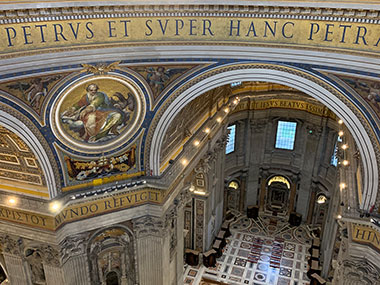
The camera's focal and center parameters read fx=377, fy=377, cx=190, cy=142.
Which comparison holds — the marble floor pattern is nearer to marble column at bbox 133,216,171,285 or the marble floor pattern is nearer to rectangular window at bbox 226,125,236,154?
rectangular window at bbox 226,125,236,154

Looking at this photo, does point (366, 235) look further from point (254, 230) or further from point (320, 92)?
point (254, 230)

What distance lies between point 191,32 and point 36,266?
30.6 feet

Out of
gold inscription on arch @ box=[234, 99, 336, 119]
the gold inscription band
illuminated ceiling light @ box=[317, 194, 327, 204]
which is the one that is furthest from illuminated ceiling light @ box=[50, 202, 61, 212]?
illuminated ceiling light @ box=[317, 194, 327, 204]

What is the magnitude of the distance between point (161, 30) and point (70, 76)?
280 centimetres

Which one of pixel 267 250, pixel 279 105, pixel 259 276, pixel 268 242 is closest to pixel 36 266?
pixel 259 276

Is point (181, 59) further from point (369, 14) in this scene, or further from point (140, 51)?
point (369, 14)

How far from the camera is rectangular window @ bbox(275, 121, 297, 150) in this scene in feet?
78.0

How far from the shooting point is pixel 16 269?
12.9m

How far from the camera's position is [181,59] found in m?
11.0

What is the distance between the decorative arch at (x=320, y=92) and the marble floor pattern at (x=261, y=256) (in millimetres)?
10771

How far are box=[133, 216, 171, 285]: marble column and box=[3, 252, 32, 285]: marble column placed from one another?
12.8 ft

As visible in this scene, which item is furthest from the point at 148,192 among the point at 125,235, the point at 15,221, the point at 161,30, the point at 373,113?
the point at 373,113

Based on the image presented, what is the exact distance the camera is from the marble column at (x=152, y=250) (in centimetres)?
1347

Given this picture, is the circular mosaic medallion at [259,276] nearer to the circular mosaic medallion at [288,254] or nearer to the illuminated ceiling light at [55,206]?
the circular mosaic medallion at [288,254]
